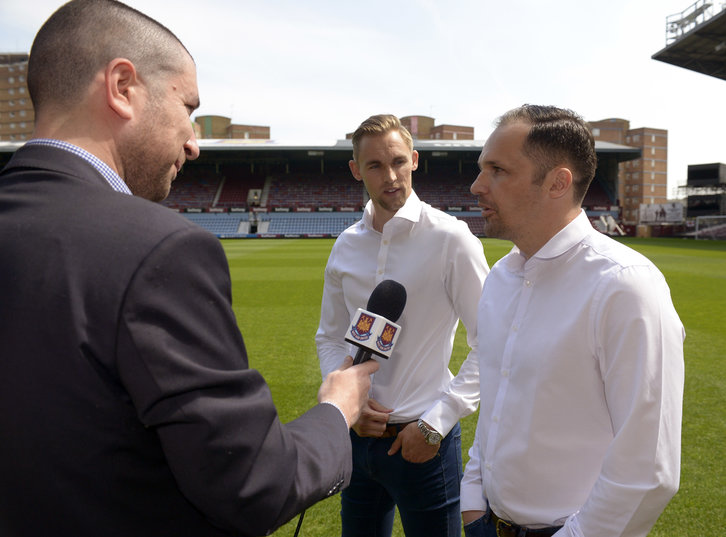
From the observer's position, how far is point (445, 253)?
2443 mm

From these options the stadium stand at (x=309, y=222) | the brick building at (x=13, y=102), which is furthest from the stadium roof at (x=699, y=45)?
the brick building at (x=13, y=102)

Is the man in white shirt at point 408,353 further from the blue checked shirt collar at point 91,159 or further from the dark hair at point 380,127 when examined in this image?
the blue checked shirt collar at point 91,159

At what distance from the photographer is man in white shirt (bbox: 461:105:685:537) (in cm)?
138

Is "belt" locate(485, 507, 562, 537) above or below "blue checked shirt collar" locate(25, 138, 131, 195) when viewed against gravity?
below

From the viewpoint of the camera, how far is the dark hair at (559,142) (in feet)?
5.78

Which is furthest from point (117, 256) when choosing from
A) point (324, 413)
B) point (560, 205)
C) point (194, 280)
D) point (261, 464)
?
point (560, 205)

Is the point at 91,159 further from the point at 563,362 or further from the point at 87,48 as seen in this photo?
the point at 563,362

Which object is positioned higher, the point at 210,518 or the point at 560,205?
the point at 560,205

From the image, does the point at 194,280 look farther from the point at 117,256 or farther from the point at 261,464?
the point at 261,464

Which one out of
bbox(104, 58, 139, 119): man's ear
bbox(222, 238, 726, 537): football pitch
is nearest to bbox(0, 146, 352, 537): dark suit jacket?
bbox(104, 58, 139, 119): man's ear

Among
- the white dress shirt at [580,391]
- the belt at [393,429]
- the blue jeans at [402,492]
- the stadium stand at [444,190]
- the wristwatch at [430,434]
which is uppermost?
the stadium stand at [444,190]

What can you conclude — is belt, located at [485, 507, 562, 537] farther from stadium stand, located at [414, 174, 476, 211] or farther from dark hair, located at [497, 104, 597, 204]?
stadium stand, located at [414, 174, 476, 211]

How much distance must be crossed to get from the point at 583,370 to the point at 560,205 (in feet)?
1.91

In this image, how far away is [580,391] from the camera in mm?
1559
